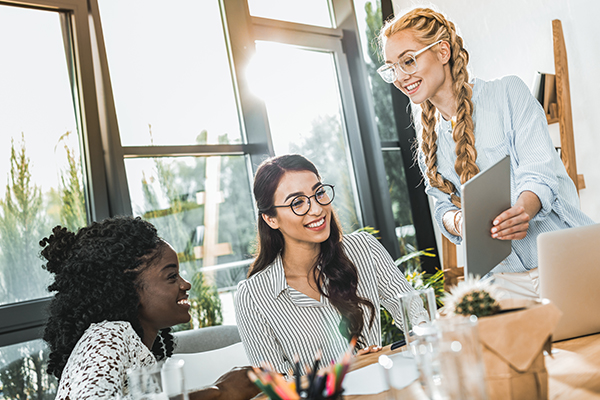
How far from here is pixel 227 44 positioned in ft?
12.1

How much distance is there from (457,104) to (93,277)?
1.28m

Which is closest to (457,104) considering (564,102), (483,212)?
(483,212)

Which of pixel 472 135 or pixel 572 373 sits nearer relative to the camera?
pixel 572 373

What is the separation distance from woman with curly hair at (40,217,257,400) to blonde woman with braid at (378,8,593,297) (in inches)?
37.6

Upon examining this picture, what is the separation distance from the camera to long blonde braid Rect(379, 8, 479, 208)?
1794 mm

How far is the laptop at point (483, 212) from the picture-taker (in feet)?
3.69

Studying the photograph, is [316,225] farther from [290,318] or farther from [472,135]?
[472,135]

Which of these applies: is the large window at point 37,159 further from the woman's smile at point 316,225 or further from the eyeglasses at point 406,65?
the eyeglasses at point 406,65

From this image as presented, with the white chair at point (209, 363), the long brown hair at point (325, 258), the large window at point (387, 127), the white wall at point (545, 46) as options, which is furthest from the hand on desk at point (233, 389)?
the large window at point (387, 127)

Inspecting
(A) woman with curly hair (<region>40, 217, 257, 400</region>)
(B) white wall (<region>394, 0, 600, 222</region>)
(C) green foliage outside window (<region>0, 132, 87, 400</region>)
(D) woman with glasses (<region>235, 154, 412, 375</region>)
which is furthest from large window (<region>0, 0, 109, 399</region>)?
(B) white wall (<region>394, 0, 600, 222</region>)

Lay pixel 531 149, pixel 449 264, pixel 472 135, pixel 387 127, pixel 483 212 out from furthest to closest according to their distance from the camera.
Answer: pixel 387 127
pixel 449 264
pixel 472 135
pixel 531 149
pixel 483 212

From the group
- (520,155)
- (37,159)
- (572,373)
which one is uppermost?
(37,159)

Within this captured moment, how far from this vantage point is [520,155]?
5.61 feet

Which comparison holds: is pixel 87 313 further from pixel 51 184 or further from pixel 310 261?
pixel 51 184
